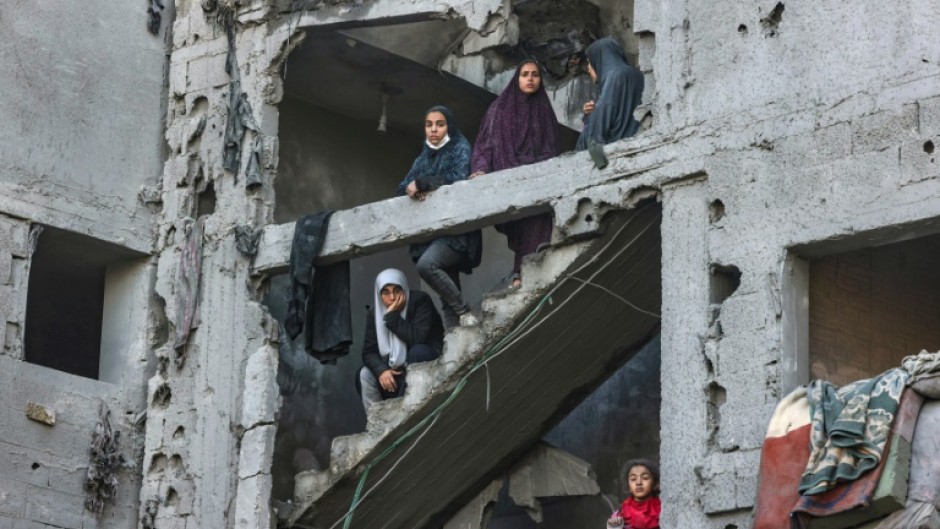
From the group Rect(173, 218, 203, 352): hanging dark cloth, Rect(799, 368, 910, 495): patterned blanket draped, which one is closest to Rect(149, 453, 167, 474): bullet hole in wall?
Rect(173, 218, 203, 352): hanging dark cloth

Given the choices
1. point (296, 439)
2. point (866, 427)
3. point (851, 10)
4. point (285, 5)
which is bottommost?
point (866, 427)

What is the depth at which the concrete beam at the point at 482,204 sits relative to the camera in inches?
649

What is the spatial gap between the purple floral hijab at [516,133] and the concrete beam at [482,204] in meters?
0.43

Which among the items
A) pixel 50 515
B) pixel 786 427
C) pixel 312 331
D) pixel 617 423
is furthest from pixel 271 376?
pixel 786 427

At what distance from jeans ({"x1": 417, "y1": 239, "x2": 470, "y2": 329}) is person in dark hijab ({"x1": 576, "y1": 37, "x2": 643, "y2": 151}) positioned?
1.32m

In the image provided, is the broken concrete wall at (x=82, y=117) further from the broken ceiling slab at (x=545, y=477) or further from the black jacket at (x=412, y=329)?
the broken ceiling slab at (x=545, y=477)

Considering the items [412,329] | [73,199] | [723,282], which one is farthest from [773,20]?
[73,199]

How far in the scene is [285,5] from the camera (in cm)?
1884

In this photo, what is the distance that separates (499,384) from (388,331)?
1.30 meters

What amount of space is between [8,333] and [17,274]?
1.58 ft

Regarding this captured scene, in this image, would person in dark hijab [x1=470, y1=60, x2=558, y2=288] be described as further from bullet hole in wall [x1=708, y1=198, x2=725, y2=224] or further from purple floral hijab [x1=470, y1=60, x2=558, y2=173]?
bullet hole in wall [x1=708, y1=198, x2=725, y2=224]

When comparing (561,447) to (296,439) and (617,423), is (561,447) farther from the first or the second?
(296,439)

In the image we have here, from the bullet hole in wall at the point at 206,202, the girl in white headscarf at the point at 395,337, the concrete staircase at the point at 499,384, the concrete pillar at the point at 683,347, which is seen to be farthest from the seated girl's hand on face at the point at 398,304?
the concrete pillar at the point at 683,347

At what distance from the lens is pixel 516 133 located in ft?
58.5
